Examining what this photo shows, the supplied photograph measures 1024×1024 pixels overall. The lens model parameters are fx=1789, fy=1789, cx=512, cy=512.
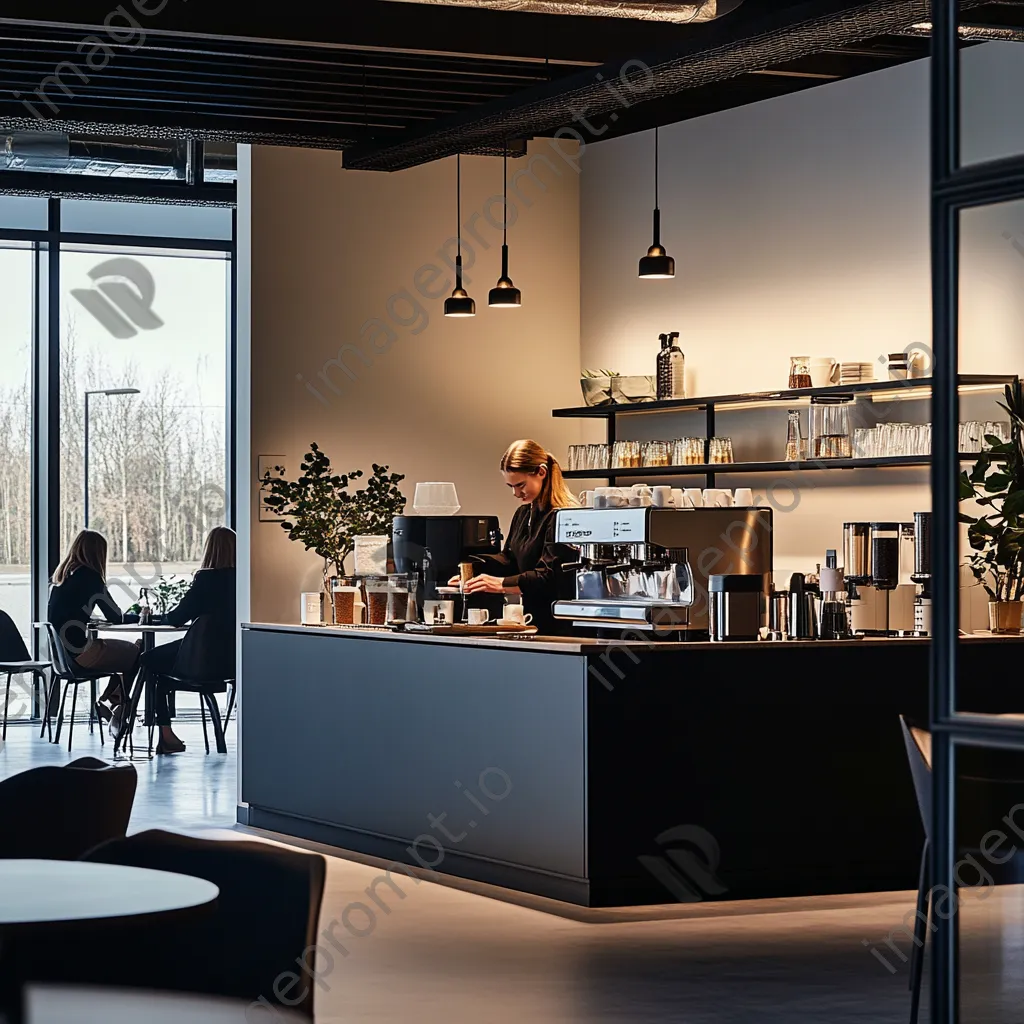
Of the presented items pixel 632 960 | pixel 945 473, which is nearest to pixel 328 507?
pixel 632 960

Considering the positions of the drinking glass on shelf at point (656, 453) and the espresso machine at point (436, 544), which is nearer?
the espresso machine at point (436, 544)

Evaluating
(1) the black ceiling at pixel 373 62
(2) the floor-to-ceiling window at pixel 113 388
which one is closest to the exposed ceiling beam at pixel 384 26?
(1) the black ceiling at pixel 373 62

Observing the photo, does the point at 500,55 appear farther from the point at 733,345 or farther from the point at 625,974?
the point at 625,974

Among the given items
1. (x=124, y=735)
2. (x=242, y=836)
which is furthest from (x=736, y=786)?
(x=124, y=735)

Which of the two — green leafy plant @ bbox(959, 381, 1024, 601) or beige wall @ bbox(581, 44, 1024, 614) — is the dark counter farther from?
beige wall @ bbox(581, 44, 1024, 614)

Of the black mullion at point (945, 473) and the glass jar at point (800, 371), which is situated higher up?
the glass jar at point (800, 371)

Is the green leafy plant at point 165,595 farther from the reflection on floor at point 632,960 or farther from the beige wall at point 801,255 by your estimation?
the reflection on floor at point 632,960

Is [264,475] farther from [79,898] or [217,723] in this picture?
[79,898]

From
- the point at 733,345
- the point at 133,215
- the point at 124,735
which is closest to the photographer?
Result: the point at 733,345

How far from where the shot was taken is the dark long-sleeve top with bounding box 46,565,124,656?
1118 cm

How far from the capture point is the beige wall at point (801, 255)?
285 inches

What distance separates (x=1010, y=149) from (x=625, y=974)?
3790mm

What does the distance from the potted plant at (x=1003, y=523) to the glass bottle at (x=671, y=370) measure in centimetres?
219

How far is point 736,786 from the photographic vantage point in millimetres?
6414
